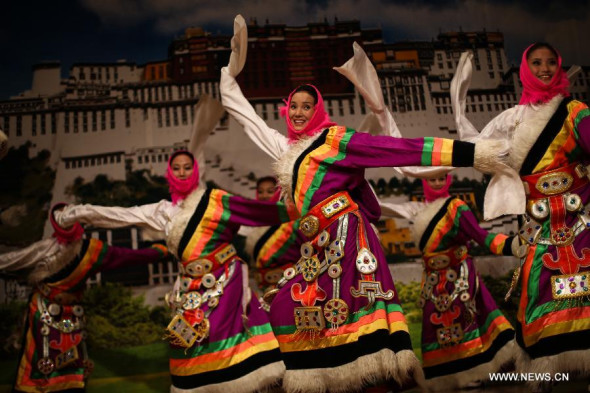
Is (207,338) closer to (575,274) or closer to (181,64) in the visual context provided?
(575,274)

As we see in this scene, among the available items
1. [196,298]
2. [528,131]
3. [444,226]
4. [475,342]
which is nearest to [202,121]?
Answer: [196,298]

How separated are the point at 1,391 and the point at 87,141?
278 cm

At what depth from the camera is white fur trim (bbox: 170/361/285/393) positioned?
333 centimetres


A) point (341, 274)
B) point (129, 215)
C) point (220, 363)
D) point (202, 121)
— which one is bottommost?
point (220, 363)

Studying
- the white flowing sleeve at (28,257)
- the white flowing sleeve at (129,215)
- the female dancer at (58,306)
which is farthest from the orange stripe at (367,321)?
the white flowing sleeve at (28,257)

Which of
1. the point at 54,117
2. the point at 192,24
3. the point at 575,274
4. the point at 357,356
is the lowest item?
the point at 357,356

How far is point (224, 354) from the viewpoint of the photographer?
3.43 metres

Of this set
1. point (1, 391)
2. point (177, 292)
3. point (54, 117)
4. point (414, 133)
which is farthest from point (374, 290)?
point (54, 117)

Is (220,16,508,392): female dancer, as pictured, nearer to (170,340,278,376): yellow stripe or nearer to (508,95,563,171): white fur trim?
(508,95,563,171): white fur trim

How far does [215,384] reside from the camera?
3.35 metres

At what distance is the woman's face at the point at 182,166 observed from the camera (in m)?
4.01

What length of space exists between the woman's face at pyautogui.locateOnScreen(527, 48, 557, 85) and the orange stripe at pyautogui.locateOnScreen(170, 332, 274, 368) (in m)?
2.26

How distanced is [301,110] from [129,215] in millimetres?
1686

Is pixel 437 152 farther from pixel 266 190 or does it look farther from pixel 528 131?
pixel 266 190
